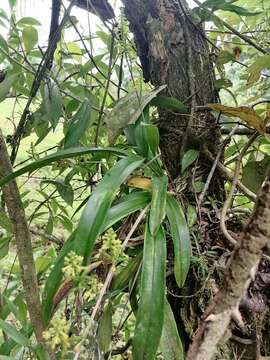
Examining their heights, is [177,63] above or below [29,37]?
below

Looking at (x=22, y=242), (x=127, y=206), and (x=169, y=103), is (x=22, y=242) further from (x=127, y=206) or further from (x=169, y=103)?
(x=169, y=103)

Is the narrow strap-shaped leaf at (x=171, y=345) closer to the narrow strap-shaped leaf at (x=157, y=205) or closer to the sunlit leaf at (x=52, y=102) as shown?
the narrow strap-shaped leaf at (x=157, y=205)

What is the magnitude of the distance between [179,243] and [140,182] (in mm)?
90

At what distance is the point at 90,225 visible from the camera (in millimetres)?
378

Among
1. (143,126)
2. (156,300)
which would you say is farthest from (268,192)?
(143,126)

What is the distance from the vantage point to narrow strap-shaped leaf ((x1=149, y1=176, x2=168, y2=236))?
41 cm

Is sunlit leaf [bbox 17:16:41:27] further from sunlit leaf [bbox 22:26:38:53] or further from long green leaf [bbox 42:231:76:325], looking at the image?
long green leaf [bbox 42:231:76:325]

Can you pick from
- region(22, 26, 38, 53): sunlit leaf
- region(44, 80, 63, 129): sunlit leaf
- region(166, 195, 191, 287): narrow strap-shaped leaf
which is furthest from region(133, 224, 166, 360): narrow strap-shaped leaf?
region(22, 26, 38, 53): sunlit leaf

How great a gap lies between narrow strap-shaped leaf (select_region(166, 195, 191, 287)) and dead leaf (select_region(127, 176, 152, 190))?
0.13 feet

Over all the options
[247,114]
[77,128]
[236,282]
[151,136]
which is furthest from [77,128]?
[236,282]

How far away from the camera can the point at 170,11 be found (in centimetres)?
54

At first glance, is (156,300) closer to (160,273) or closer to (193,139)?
(160,273)

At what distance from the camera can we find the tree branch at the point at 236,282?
0.82ft

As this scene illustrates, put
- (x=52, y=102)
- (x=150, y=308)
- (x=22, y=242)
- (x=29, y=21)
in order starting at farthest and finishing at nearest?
(x=29, y=21) → (x=52, y=102) → (x=22, y=242) → (x=150, y=308)
